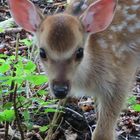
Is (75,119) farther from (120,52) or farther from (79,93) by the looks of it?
(120,52)

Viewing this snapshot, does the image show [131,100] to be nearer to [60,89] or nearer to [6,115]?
[60,89]

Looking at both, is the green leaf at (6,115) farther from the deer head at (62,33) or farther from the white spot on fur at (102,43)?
the white spot on fur at (102,43)

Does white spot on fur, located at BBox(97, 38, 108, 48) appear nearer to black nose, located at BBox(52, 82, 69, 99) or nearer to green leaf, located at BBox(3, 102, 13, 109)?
black nose, located at BBox(52, 82, 69, 99)

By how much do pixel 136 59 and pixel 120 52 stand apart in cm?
30

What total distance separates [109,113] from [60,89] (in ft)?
3.26

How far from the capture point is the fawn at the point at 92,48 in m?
3.64

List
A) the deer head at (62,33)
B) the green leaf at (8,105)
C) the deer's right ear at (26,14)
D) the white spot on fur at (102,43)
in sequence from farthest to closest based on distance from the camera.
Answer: the white spot on fur at (102,43), the deer's right ear at (26,14), the green leaf at (8,105), the deer head at (62,33)

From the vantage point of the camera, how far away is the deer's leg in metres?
4.35

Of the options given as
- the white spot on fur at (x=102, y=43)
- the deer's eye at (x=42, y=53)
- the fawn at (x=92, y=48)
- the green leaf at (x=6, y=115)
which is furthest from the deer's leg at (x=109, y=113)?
the green leaf at (x=6, y=115)

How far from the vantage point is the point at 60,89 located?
350cm

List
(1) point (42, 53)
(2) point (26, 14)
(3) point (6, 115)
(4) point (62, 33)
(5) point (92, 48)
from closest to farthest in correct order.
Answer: (3) point (6, 115), (4) point (62, 33), (1) point (42, 53), (2) point (26, 14), (5) point (92, 48)

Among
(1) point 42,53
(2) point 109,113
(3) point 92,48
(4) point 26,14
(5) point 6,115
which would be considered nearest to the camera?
(5) point 6,115

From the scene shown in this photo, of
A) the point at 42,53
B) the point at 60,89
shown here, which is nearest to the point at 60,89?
the point at 60,89

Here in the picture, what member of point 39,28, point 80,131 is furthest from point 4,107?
point 80,131
